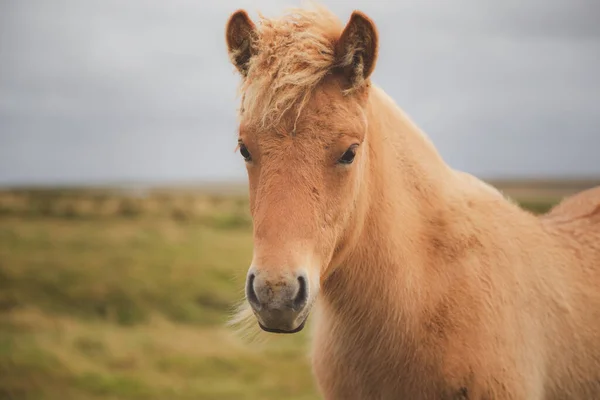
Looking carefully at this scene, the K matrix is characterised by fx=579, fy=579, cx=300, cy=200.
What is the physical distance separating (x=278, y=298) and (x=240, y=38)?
5.18ft

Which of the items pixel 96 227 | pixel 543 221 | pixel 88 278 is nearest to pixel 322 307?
pixel 543 221

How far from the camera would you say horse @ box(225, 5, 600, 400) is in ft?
9.87

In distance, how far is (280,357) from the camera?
18.0m

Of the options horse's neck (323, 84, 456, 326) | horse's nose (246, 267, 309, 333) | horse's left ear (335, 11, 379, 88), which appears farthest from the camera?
horse's neck (323, 84, 456, 326)

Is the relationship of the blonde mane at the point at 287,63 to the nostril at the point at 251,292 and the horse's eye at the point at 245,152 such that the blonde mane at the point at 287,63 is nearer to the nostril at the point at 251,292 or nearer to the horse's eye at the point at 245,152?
the horse's eye at the point at 245,152

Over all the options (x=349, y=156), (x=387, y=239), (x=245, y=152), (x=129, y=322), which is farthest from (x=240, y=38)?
(x=129, y=322)

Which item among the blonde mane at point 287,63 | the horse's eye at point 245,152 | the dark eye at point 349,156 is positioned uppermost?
the blonde mane at point 287,63

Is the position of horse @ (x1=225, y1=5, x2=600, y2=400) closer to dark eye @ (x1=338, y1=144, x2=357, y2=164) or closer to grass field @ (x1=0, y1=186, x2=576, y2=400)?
dark eye @ (x1=338, y1=144, x2=357, y2=164)

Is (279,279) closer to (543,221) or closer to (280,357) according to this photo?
(543,221)

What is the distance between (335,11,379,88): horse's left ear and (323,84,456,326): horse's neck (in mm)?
376

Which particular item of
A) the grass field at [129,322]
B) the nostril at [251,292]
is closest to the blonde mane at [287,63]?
the nostril at [251,292]

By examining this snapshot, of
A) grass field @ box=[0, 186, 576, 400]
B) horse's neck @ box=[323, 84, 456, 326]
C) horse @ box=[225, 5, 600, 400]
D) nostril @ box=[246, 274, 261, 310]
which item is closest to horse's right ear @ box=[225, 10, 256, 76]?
horse @ box=[225, 5, 600, 400]

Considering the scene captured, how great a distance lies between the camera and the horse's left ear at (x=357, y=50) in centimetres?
313

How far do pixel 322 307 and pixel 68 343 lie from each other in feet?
49.9
